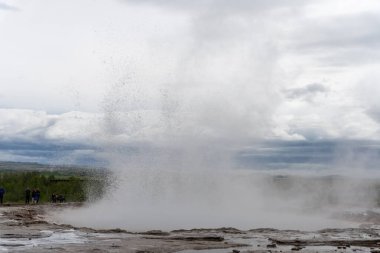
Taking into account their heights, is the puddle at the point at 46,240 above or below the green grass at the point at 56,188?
below

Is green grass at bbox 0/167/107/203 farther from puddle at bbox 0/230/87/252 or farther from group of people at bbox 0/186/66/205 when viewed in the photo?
puddle at bbox 0/230/87/252

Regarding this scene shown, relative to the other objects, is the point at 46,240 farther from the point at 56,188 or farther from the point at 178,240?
the point at 56,188

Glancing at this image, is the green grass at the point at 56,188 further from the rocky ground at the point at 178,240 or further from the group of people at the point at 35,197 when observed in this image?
the rocky ground at the point at 178,240

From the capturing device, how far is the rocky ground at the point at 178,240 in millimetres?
18031

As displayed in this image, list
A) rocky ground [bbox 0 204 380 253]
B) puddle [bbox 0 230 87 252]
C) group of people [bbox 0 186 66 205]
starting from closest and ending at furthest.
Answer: puddle [bbox 0 230 87 252], rocky ground [bbox 0 204 380 253], group of people [bbox 0 186 66 205]

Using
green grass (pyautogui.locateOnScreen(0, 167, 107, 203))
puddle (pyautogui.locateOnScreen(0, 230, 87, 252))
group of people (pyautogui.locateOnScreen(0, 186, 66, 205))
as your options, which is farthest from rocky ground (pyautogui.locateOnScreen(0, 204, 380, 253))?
green grass (pyautogui.locateOnScreen(0, 167, 107, 203))

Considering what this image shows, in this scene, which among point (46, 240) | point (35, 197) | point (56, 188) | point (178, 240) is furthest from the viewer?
point (56, 188)

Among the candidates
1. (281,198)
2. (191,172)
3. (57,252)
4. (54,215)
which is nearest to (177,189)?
(191,172)

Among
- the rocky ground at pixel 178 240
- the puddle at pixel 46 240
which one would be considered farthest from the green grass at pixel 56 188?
Result: the puddle at pixel 46 240

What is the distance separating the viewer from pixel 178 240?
20125 mm

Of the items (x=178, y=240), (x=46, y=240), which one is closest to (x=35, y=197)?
(x=46, y=240)

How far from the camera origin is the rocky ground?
18.0 metres

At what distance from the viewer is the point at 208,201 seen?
38125 millimetres

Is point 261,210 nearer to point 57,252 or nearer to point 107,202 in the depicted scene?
point 107,202
